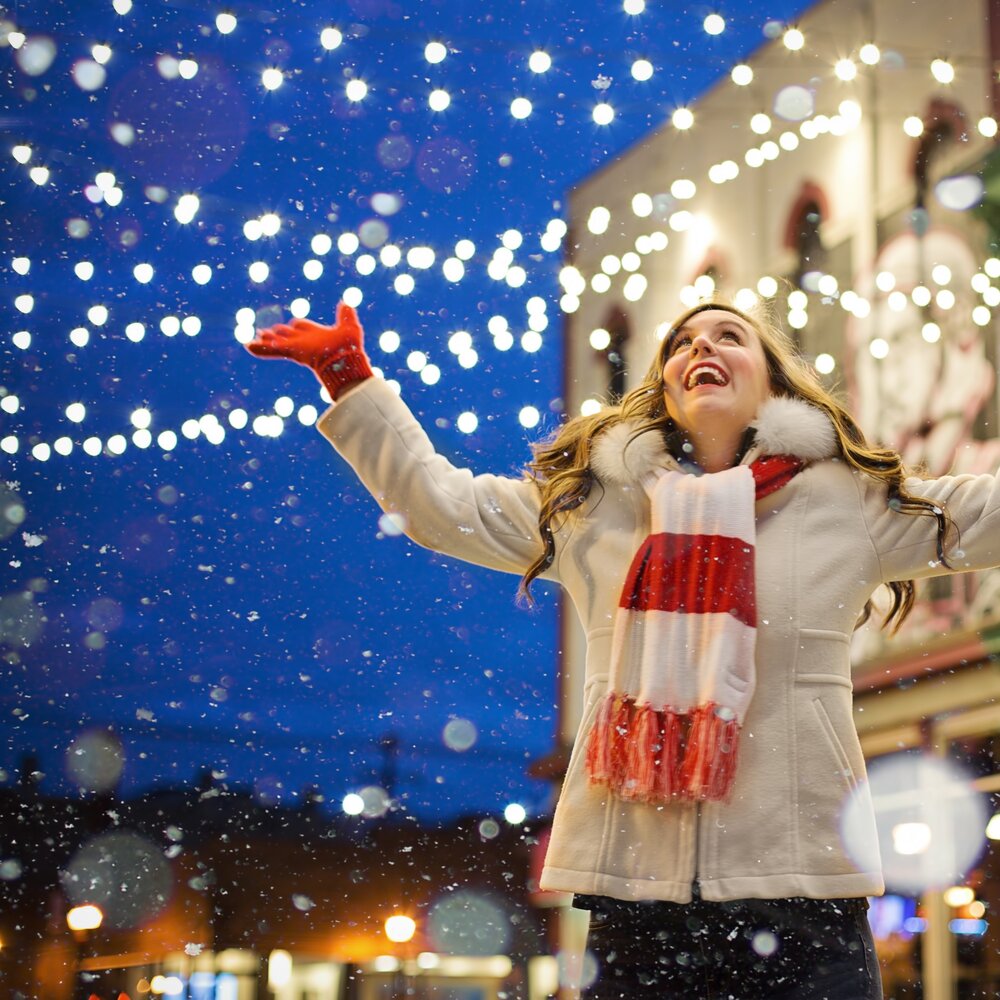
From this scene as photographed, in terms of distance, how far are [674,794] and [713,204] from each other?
8.78 metres

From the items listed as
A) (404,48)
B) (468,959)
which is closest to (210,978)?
(468,959)

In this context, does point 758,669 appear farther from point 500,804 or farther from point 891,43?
point 500,804

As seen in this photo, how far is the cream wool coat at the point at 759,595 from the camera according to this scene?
2141 millimetres

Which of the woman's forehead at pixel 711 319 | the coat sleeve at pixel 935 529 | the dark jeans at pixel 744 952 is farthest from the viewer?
the woman's forehead at pixel 711 319

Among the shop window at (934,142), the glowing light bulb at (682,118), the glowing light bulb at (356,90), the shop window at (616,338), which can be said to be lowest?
the glowing light bulb at (356,90)

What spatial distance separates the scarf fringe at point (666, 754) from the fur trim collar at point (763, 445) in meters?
0.45

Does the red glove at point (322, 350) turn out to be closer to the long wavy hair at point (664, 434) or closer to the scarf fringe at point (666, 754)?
the long wavy hair at point (664, 434)

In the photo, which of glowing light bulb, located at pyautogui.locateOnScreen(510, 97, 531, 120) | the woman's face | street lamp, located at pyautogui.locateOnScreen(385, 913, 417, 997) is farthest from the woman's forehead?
street lamp, located at pyautogui.locateOnScreen(385, 913, 417, 997)

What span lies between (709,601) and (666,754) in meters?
0.26

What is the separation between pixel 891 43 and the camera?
8055mm

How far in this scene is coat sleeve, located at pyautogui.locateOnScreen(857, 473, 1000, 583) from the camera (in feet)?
7.65

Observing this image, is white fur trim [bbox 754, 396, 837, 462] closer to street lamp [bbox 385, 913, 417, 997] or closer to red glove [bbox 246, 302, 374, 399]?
red glove [bbox 246, 302, 374, 399]

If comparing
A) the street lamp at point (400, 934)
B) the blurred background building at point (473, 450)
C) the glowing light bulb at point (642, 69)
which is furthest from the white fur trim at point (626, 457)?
the street lamp at point (400, 934)

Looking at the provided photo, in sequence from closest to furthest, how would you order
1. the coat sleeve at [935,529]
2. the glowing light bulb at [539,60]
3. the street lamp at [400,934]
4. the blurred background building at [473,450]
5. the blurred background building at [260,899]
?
the coat sleeve at [935,529] → the glowing light bulb at [539,60] → the blurred background building at [473,450] → the street lamp at [400,934] → the blurred background building at [260,899]
